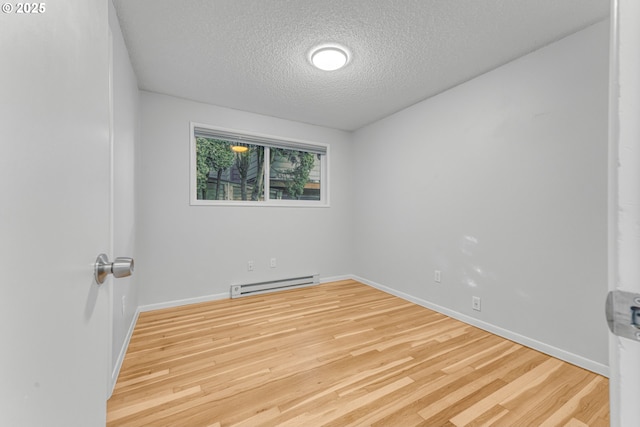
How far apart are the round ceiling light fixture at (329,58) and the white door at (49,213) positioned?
1748 millimetres

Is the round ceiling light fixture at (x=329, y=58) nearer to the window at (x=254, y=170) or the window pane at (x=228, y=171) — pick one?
the window at (x=254, y=170)

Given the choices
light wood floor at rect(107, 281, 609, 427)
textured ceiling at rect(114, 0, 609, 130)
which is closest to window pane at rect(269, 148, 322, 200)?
textured ceiling at rect(114, 0, 609, 130)

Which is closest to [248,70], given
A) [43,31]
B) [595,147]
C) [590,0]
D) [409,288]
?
[43,31]

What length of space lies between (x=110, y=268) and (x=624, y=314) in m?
0.90

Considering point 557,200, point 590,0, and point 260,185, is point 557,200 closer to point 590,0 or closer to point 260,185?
point 590,0

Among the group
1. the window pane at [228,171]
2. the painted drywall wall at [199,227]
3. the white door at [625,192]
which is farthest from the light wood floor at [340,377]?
the window pane at [228,171]

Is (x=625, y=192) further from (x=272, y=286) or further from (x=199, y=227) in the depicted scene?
(x=272, y=286)

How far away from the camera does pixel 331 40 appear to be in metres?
1.94

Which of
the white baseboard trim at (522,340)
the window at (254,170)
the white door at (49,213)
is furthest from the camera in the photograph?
the window at (254,170)

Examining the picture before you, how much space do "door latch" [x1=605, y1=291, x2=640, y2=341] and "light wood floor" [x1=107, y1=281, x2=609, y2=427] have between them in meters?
1.32

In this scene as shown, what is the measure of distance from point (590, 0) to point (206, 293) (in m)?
3.96

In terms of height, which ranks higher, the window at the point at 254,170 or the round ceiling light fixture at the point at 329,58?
the round ceiling light fixture at the point at 329,58

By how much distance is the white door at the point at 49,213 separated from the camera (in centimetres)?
28

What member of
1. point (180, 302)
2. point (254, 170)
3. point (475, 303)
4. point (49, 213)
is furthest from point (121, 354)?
point (475, 303)
